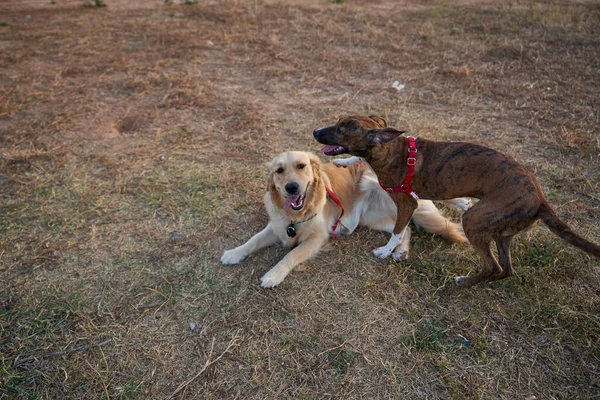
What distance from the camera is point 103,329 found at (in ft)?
9.81

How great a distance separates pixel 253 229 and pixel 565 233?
8.86ft

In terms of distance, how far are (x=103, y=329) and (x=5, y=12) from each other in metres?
11.5

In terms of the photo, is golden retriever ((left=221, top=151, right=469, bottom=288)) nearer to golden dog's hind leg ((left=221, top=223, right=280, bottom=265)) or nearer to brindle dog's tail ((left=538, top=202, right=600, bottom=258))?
golden dog's hind leg ((left=221, top=223, right=280, bottom=265))

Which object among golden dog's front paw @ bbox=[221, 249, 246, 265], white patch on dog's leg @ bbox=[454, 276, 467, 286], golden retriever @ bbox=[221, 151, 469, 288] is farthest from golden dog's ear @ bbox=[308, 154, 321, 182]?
white patch on dog's leg @ bbox=[454, 276, 467, 286]

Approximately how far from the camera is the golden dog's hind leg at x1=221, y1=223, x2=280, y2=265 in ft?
11.7

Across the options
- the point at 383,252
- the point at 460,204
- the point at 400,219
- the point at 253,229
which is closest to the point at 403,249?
the point at 383,252

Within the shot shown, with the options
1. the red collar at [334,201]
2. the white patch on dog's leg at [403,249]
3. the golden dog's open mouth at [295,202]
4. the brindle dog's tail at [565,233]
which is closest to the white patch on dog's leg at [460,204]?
the white patch on dog's leg at [403,249]

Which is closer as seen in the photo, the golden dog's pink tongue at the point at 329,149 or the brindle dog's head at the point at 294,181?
the brindle dog's head at the point at 294,181

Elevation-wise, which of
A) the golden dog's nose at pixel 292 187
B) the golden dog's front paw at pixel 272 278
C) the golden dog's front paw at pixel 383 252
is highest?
the golden dog's nose at pixel 292 187

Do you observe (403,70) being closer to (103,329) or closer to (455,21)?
(455,21)

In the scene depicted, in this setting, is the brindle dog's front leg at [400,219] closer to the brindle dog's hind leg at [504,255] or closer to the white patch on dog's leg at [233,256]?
the brindle dog's hind leg at [504,255]

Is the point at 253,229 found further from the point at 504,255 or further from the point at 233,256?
the point at 504,255

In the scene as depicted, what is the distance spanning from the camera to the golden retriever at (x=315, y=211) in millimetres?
3402

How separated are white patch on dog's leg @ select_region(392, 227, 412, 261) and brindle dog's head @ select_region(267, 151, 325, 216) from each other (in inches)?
36.1
